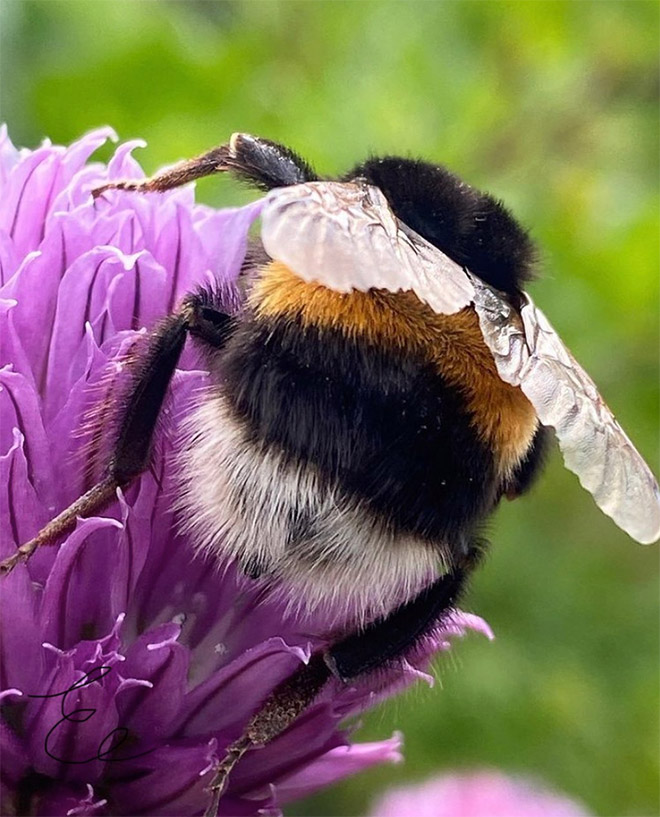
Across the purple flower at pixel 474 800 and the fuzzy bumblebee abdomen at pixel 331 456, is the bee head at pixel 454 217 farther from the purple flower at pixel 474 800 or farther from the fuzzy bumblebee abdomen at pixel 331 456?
the purple flower at pixel 474 800

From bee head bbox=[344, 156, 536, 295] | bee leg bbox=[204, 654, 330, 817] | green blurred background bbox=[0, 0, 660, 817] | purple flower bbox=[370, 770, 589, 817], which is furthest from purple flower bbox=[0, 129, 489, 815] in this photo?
green blurred background bbox=[0, 0, 660, 817]

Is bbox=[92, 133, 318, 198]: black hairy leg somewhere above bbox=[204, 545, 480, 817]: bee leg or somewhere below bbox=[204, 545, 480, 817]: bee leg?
above

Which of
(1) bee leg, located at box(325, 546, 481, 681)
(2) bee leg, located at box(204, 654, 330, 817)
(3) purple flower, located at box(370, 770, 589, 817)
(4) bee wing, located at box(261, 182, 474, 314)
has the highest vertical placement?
(4) bee wing, located at box(261, 182, 474, 314)

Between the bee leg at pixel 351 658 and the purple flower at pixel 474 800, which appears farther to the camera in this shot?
the purple flower at pixel 474 800

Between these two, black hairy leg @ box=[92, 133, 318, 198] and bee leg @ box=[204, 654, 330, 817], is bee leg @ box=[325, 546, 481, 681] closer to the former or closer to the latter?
bee leg @ box=[204, 654, 330, 817]

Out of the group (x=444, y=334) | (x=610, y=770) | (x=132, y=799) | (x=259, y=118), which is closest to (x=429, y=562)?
(x=444, y=334)

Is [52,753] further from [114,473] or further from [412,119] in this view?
[412,119]

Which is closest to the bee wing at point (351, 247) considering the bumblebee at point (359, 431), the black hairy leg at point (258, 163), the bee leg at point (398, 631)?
the bumblebee at point (359, 431)
